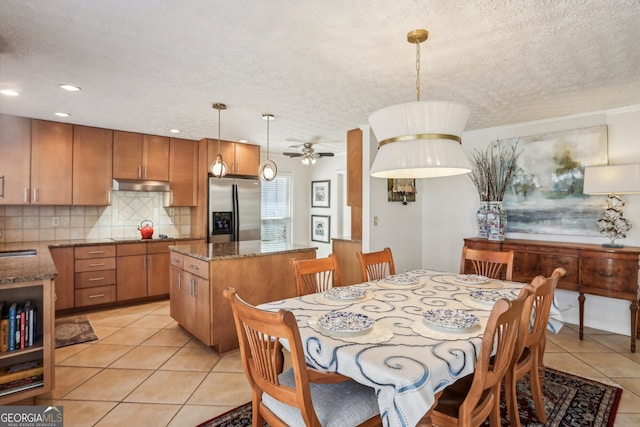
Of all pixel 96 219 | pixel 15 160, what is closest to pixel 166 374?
pixel 96 219

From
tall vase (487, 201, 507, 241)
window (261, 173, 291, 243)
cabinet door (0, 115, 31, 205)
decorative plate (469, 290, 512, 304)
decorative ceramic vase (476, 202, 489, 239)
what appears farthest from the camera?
window (261, 173, 291, 243)

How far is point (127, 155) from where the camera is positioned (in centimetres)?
451

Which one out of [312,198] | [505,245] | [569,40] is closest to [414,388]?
[569,40]

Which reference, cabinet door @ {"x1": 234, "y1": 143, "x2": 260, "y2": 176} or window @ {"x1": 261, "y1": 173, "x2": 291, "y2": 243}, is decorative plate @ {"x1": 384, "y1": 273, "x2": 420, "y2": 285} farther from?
window @ {"x1": 261, "y1": 173, "x2": 291, "y2": 243}

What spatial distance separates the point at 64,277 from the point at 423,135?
4.24 meters

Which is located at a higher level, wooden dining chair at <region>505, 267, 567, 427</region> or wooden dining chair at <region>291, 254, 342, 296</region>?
wooden dining chair at <region>291, 254, 342, 296</region>

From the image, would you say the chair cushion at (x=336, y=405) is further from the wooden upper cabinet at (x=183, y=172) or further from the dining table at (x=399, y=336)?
the wooden upper cabinet at (x=183, y=172)

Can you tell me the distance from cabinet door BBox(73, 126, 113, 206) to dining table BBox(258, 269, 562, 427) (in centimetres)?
357

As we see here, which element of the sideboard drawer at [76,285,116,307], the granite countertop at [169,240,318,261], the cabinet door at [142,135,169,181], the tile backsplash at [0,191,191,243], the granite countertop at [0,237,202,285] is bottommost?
the sideboard drawer at [76,285,116,307]

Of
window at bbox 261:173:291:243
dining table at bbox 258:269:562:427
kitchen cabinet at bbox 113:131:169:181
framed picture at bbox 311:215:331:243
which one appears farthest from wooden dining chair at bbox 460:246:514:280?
kitchen cabinet at bbox 113:131:169:181

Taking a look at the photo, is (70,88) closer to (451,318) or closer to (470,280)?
(451,318)

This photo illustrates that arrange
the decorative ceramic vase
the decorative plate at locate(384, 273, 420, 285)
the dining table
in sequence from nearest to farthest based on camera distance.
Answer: the dining table → the decorative plate at locate(384, 273, 420, 285) → the decorative ceramic vase

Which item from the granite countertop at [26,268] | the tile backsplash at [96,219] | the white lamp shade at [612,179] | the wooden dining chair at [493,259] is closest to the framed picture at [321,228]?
the tile backsplash at [96,219]

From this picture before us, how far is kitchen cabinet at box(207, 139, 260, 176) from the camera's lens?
4984 millimetres
